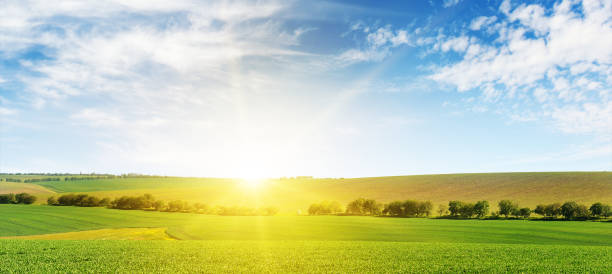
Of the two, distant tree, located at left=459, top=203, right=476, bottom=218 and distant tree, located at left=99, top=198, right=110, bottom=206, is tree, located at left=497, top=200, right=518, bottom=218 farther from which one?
distant tree, located at left=99, top=198, right=110, bottom=206

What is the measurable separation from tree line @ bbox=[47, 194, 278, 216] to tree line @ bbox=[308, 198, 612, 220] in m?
13.3

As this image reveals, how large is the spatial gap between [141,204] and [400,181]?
7704 cm

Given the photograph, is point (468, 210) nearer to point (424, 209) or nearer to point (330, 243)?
point (424, 209)

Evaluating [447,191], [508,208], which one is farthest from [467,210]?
[447,191]

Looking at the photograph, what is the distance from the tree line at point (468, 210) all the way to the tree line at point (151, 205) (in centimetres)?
1333

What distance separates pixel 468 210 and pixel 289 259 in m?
52.4

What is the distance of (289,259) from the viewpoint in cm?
1931

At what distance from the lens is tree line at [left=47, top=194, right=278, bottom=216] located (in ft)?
236

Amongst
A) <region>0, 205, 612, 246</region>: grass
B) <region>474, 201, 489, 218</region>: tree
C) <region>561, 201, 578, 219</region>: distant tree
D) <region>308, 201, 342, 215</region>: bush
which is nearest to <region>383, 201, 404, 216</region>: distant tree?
<region>308, 201, 342, 215</region>: bush

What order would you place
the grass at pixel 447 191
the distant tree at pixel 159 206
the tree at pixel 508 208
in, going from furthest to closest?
the distant tree at pixel 159 206 → the grass at pixel 447 191 → the tree at pixel 508 208

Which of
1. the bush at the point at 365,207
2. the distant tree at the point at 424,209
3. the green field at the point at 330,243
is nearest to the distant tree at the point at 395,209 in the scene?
the bush at the point at 365,207

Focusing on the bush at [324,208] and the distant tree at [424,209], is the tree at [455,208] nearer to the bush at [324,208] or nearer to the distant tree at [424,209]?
the distant tree at [424,209]

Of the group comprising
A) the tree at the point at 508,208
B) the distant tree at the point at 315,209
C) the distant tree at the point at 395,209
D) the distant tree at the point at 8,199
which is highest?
the tree at the point at 508,208

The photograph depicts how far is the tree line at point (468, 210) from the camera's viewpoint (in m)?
55.5
